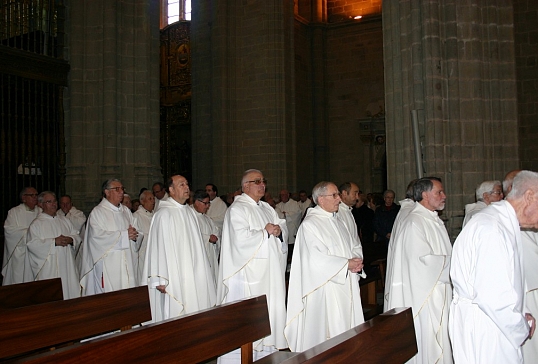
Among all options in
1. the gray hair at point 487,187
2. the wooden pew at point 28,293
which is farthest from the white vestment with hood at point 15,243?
the gray hair at point 487,187

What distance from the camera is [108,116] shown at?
12.0 m

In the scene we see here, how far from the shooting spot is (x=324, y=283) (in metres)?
5.87

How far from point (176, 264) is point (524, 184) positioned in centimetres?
423

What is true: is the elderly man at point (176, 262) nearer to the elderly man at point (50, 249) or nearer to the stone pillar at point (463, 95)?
the elderly man at point (50, 249)

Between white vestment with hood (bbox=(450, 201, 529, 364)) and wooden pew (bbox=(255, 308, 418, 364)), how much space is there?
33cm

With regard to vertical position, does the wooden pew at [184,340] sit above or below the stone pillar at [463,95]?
below

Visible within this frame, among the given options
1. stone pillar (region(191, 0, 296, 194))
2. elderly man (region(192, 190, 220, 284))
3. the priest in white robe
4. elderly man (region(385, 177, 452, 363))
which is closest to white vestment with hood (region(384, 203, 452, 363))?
elderly man (region(385, 177, 452, 363))

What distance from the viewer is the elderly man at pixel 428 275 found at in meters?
5.59

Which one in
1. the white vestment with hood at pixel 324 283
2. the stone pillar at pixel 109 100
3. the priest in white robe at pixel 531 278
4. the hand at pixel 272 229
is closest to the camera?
the priest in white robe at pixel 531 278

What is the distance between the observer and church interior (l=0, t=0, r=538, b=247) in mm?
9672

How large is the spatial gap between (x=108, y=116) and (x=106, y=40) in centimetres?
154

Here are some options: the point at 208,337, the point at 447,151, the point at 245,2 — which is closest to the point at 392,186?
the point at 447,151

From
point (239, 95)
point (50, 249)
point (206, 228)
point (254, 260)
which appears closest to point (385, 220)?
point (206, 228)

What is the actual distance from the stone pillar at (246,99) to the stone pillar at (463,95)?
25.1ft
